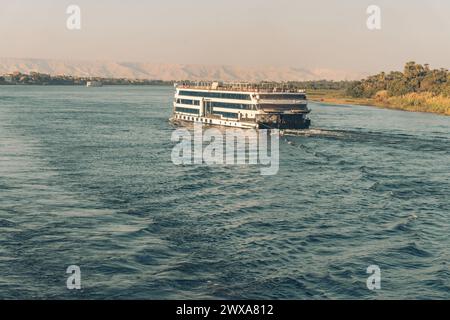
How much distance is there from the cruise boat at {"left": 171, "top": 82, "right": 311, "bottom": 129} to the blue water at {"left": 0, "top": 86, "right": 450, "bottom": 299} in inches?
873

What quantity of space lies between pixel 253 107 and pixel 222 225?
60236 millimetres

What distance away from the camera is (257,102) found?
319 ft

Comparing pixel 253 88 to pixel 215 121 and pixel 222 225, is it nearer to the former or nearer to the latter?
pixel 215 121

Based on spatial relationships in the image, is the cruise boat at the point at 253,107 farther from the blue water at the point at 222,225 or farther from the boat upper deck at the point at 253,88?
the blue water at the point at 222,225

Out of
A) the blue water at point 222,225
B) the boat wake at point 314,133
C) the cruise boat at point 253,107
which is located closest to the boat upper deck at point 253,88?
the cruise boat at point 253,107

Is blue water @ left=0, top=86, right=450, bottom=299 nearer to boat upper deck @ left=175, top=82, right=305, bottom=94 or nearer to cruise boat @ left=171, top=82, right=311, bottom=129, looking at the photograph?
cruise boat @ left=171, top=82, right=311, bottom=129

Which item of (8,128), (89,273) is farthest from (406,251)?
(8,128)

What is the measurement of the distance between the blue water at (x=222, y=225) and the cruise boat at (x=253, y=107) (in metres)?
22.2

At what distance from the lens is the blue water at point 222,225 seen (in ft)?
97.6

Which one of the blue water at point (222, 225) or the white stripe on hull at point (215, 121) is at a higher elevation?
the white stripe on hull at point (215, 121)

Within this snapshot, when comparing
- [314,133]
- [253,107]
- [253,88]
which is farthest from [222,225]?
[253,88]
